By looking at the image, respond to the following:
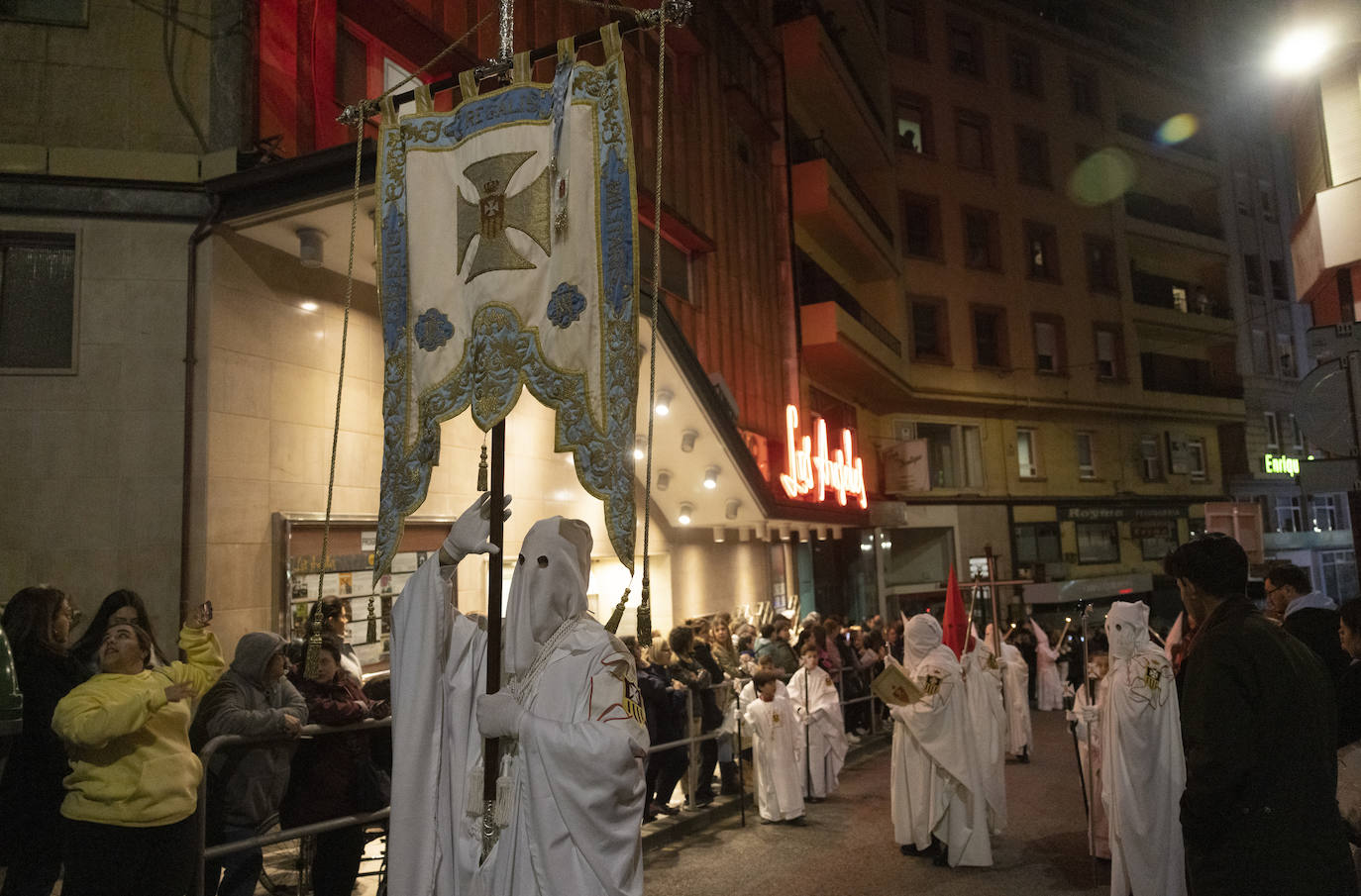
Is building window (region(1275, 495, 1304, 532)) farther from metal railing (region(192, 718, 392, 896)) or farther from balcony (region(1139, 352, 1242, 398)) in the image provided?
metal railing (region(192, 718, 392, 896))

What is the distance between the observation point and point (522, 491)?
1226 centimetres

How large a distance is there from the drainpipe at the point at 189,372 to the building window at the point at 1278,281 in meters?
39.6

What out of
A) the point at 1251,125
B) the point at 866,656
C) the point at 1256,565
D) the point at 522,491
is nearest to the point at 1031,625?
the point at 866,656

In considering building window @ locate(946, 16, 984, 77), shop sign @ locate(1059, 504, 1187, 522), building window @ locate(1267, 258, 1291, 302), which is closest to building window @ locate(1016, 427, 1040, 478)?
shop sign @ locate(1059, 504, 1187, 522)

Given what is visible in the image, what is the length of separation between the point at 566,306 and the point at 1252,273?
3994 cm

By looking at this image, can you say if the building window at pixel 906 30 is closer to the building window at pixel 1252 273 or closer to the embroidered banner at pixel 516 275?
the building window at pixel 1252 273

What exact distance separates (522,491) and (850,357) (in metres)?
12.9

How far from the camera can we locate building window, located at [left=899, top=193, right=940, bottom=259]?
29.5 meters

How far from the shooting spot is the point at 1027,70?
32.5 m

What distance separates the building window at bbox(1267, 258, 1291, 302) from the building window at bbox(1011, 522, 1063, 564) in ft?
51.7

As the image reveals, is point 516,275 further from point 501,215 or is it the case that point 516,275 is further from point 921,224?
point 921,224

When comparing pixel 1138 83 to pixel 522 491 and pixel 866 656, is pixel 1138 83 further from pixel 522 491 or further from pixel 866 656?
pixel 522 491

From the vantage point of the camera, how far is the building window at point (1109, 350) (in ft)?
105

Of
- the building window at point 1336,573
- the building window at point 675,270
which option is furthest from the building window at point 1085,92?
the building window at point 675,270
